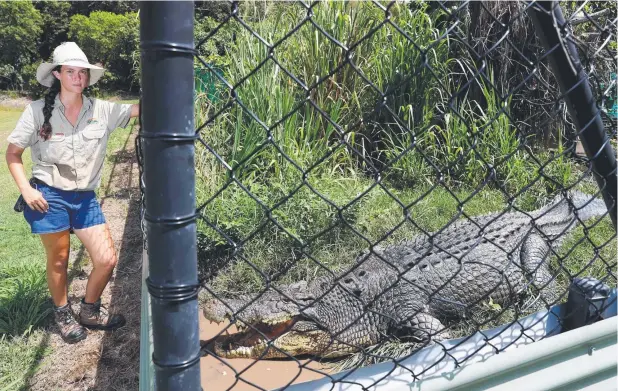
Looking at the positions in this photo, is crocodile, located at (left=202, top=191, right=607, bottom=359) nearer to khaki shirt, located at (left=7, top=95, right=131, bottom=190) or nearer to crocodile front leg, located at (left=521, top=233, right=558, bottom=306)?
crocodile front leg, located at (left=521, top=233, right=558, bottom=306)

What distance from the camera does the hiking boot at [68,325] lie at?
2654 mm

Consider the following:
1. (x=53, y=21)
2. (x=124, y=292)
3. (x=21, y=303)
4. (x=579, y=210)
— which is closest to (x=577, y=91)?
(x=124, y=292)

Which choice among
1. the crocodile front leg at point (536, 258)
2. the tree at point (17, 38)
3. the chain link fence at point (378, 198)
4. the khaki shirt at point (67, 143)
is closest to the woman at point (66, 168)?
the khaki shirt at point (67, 143)

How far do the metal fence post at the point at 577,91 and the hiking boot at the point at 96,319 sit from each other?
2494 millimetres

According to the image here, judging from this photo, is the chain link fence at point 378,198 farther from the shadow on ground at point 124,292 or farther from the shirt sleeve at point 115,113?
the shirt sleeve at point 115,113

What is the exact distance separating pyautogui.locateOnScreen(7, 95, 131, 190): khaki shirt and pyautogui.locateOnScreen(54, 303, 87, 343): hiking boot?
685 millimetres

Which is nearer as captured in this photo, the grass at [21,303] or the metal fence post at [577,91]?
the metal fence post at [577,91]

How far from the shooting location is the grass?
239 cm

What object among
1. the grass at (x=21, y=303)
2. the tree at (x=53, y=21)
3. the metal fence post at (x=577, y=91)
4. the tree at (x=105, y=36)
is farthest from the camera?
the tree at (x=53, y=21)

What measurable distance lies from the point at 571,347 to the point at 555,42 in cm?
73

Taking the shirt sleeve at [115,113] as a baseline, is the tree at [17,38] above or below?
above

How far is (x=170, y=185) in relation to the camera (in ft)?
2.39

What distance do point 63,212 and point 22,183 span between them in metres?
0.26

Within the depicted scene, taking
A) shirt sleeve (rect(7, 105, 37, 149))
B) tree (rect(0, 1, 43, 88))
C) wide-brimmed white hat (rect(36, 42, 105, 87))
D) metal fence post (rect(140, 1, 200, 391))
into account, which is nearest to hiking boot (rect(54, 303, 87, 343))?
shirt sleeve (rect(7, 105, 37, 149))
